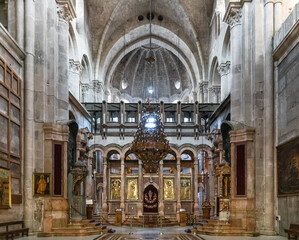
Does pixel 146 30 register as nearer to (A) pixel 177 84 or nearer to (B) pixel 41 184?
(A) pixel 177 84

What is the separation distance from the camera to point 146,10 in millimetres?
38562

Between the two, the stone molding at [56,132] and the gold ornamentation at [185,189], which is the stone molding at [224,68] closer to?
the gold ornamentation at [185,189]

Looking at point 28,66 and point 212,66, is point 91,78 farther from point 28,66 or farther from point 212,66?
point 28,66

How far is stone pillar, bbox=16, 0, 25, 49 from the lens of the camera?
17.6m

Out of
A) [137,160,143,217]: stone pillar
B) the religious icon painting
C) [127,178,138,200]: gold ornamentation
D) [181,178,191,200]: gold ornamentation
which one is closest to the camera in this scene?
the religious icon painting

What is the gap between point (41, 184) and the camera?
58.5 ft

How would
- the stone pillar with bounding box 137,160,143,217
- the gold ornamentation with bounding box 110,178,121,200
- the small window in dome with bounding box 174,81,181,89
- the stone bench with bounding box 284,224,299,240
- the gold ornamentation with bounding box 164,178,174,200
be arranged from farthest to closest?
the small window in dome with bounding box 174,81,181,89 → the gold ornamentation with bounding box 164,178,174,200 → the gold ornamentation with bounding box 110,178,121,200 → the stone pillar with bounding box 137,160,143,217 → the stone bench with bounding box 284,224,299,240

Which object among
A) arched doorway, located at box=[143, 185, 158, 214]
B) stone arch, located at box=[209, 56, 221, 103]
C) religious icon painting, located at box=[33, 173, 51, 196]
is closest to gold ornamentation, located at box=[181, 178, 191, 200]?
arched doorway, located at box=[143, 185, 158, 214]

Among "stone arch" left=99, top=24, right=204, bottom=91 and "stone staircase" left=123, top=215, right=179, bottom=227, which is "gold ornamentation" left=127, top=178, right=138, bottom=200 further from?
"stone arch" left=99, top=24, right=204, bottom=91

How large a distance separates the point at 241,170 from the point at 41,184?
8.52 meters

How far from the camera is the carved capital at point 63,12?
21.3 m

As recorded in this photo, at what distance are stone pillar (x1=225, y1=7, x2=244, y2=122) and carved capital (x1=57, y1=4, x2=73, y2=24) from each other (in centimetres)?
793

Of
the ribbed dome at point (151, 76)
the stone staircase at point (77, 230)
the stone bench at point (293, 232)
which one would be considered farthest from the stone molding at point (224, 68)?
the ribbed dome at point (151, 76)

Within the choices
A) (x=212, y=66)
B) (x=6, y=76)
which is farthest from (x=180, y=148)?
(x=6, y=76)
